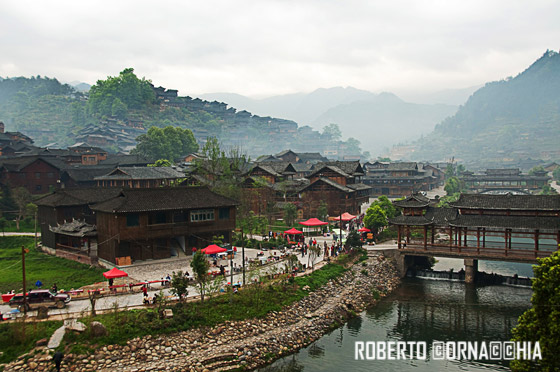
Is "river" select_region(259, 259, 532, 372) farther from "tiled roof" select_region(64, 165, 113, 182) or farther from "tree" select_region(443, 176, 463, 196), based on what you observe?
"tree" select_region(443, 176, 463, 196)

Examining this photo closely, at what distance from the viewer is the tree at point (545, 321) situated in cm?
1625

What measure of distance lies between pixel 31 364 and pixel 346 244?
27738 mm

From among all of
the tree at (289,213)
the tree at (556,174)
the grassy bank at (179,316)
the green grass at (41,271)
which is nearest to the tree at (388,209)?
the tree at (289,213)

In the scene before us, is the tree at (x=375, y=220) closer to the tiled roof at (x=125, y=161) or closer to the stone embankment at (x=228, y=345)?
the stone embankment at (x=228, y=345)

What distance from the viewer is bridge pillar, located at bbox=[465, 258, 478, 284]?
3653 cm

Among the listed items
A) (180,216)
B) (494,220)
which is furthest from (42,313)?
(494,220)

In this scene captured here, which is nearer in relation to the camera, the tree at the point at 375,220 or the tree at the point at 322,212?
the tree at the point at 375,220

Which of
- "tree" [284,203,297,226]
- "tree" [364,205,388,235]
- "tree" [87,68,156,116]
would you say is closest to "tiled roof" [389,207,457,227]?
"tree" [364,205,388,235]

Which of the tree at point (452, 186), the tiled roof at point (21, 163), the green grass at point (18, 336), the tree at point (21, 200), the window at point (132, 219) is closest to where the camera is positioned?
the green grass at point (18, 336)

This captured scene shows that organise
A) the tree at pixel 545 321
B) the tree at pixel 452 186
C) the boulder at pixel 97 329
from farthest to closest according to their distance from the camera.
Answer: the tree at pixel 452 186 → the boulder at pixel 97 329 → the tree at pixel 545 321

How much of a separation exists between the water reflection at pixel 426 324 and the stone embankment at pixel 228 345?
882 millimetres

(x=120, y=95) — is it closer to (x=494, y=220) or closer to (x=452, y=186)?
(x=452, y=186)

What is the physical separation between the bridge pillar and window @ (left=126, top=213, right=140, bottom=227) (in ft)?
84.3

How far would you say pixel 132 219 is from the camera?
35.0 metres
